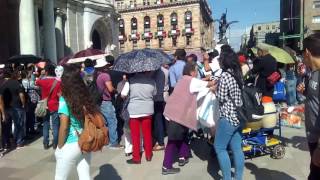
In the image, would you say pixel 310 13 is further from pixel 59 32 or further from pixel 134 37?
pixel 59 32

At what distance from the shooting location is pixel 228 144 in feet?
20.0

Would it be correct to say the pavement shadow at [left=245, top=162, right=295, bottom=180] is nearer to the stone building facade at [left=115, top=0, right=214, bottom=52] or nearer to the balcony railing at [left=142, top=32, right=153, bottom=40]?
the stone building facade at [left=115, top=0, right=214, bottom=52]

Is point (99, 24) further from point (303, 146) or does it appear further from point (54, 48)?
point (303, 146)

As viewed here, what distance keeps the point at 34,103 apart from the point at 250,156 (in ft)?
19.7

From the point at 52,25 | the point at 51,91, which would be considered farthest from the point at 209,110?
the point at 52,25

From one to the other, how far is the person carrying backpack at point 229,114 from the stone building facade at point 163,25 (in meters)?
90.8

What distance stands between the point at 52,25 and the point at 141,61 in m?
23.5

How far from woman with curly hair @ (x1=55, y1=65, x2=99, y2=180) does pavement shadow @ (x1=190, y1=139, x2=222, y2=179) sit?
2.85 metres

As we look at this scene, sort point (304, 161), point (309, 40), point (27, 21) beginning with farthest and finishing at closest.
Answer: point (27, 21) → point (304, 161) → point (309, 40)

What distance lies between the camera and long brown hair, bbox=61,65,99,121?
4832 mm

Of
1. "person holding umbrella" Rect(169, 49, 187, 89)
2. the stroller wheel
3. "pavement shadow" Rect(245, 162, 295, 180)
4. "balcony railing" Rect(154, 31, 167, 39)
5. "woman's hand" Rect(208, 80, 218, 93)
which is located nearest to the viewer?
"woman's hand" Rect(208, 80, 218, 93)

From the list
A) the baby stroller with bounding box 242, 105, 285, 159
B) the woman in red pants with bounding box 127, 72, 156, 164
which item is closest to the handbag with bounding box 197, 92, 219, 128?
the baby stroller with bounding box 242, 105, 285, 159

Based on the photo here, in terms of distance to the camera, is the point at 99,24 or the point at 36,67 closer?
the point at 36,67

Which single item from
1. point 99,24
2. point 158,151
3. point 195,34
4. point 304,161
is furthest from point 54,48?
point 195,34
